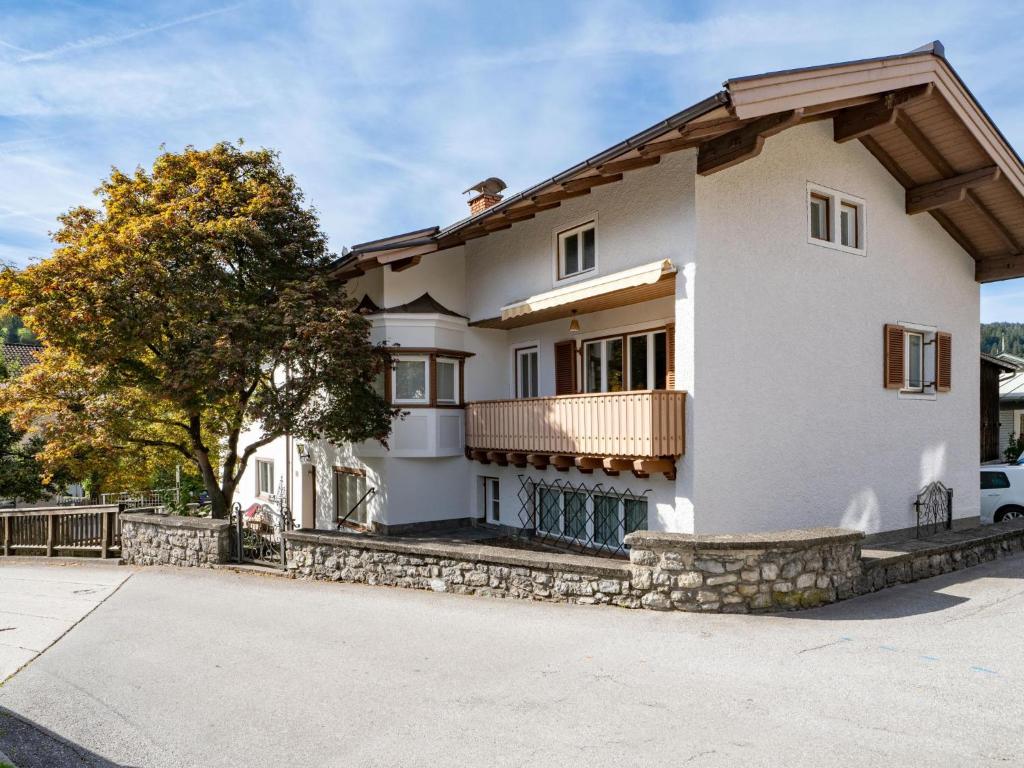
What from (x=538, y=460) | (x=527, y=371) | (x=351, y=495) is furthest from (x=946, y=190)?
(x=351, y=495)

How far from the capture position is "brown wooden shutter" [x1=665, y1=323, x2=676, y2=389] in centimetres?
1232

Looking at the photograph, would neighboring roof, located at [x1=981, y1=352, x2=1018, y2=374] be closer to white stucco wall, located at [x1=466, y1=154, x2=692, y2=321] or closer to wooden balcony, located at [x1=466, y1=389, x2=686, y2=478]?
white stucco wall, located at [x1=466, y1=154, x2=692, y2=321]

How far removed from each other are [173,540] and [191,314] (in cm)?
458

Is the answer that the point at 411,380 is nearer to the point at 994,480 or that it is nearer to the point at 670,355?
the point at 670,355

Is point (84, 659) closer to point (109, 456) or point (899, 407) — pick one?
point (109, 456)

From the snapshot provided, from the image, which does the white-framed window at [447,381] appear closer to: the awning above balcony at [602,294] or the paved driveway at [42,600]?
the awning above balcony at [602,294]

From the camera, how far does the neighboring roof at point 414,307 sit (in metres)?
16.0

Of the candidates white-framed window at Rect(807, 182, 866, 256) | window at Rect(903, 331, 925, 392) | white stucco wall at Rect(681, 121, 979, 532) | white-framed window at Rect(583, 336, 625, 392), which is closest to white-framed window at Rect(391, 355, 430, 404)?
white-framed window at Rect(583, 336, 625, 392)

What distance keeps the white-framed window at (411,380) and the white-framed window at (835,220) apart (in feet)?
27.0

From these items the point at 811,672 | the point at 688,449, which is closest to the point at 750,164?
the point at 688,449

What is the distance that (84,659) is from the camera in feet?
26.9

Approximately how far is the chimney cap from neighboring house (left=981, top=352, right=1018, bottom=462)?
15763mm

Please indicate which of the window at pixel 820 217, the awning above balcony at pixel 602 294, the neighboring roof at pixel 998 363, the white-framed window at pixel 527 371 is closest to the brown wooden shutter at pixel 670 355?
the awning above balcony at pixel 602 294

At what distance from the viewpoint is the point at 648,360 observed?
526 inches
